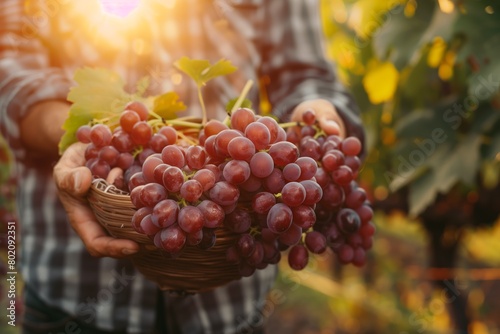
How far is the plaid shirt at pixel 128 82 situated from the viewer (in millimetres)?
1164

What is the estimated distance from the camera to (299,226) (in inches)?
30.9

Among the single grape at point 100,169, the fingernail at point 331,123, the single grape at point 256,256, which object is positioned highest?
the single grape at point 100,169

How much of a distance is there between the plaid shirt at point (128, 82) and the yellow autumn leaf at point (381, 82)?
0.85 metres

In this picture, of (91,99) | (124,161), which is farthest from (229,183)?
(91,99)

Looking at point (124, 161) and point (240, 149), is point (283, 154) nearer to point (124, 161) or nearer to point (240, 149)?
point (240, 149)

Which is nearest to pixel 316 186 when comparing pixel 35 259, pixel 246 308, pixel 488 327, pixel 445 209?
pixel 246 308

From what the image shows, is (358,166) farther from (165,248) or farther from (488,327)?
(488,327)

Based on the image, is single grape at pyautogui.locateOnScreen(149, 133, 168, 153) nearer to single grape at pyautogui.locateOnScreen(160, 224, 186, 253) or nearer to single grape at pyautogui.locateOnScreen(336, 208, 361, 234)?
single grape at pyautogui.locateOnScreen(160, 224, 186, 253)

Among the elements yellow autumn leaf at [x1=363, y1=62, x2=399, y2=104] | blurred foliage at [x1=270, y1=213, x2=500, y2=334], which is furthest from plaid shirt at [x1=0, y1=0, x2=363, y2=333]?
blurred foliage at [x1=270, y1=213, x2=500, y2=334]

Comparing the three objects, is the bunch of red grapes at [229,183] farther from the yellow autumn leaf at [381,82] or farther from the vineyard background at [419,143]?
the yellow autumn leaf at [381,82]

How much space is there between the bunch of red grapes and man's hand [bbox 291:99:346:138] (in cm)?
8

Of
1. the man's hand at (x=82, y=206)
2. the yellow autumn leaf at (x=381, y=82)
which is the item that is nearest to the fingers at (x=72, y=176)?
the man's hand at (x=82, y=206)

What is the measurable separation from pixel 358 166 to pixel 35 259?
71 centimetres

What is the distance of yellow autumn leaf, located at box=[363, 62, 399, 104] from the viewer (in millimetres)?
2139
